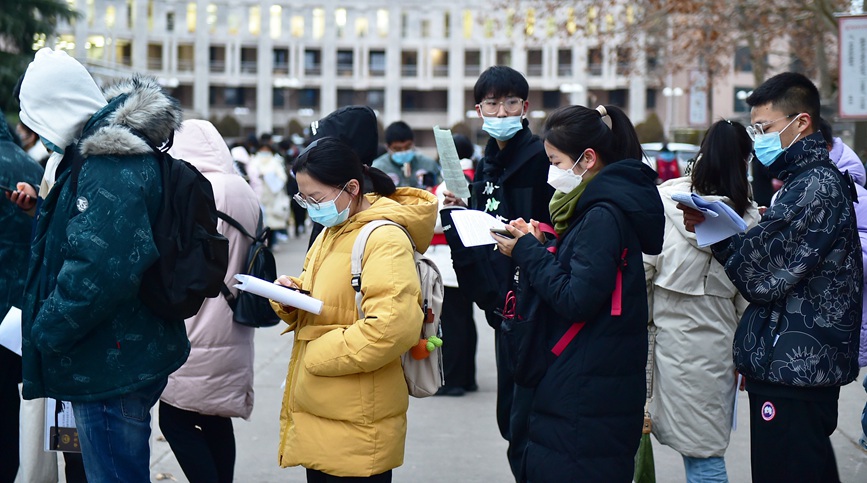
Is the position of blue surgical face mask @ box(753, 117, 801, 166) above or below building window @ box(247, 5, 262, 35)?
below

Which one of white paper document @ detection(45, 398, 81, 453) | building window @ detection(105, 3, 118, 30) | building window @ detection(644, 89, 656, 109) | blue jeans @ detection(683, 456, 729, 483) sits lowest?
blue jeans @ detection(683, 456, 729, 483)

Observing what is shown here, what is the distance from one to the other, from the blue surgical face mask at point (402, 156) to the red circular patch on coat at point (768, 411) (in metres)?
6.41

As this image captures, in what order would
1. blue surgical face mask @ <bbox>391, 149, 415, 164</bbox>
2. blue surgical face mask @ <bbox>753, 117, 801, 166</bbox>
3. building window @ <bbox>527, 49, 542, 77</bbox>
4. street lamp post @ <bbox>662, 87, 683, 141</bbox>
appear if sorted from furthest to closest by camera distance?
building window @ <bbox>527, 49, 542, 77</bbox> < street lamp post @ <bbox>662, 87, 683, 141</bbox> < blue surgical face mask @ <bbox>391, 149, 415, 164</bbox> < blue surgical face mask @ <bbox>753, 117, 801, 166</bbox>

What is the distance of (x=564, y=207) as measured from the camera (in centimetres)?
376

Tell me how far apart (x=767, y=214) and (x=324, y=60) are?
80874mm

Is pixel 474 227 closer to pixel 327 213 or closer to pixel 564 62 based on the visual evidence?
pixel 327 213

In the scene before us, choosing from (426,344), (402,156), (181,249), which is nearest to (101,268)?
(181,249)

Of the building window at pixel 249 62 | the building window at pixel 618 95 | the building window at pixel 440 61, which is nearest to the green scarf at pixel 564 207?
the building window at pixel 618 95

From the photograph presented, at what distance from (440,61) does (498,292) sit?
7984 centimetres

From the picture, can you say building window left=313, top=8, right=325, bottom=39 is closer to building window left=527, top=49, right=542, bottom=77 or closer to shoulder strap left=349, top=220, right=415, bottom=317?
building window left=527, top=49, right=542, bottom=77

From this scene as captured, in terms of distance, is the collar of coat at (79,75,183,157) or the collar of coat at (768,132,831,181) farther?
the collar of coat at (768,132,831,181)

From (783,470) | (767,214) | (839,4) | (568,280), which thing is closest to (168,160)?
(568,280)

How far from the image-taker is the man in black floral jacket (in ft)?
12.8

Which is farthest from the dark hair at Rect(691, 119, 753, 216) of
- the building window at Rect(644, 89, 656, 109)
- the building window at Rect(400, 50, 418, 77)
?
the building window at Rect(400, 50, 418, 77)
